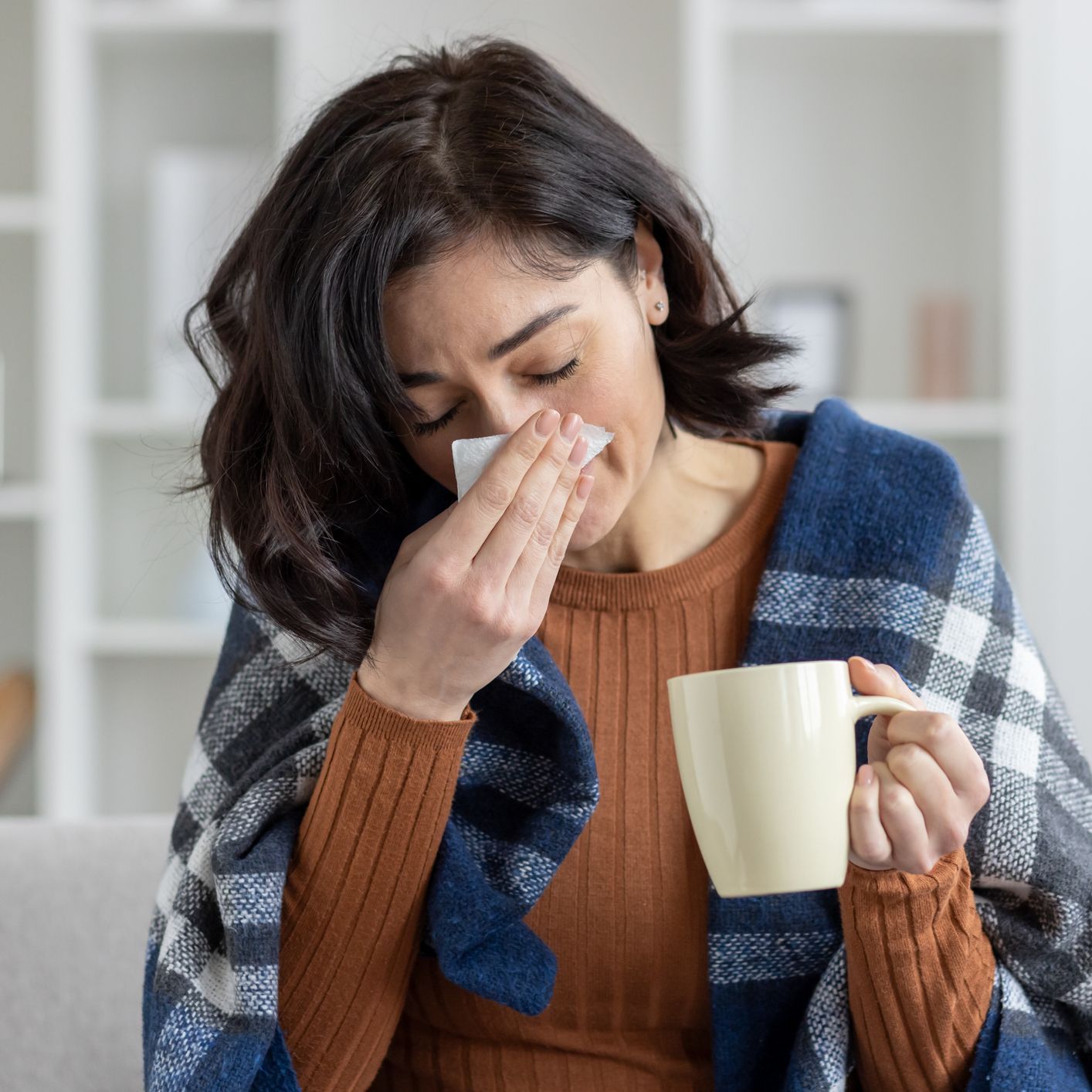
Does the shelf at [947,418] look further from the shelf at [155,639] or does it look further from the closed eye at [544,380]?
the closed eye at [544,380]

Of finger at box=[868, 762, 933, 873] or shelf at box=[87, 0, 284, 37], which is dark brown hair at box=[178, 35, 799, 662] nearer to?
finger at box=[868, 762, 933, 873]

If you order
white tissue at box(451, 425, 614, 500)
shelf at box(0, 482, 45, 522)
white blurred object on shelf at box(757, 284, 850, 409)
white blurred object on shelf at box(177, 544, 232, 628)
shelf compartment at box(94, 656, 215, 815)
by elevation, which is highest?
white blurred object on shelf at box(757, 284, 850, 409)

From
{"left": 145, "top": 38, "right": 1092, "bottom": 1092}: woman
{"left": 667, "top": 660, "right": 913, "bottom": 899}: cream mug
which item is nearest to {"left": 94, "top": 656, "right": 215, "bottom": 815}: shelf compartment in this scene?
{"left": 145, "top": 38, "right": 1092, "bottom": 1092}: woman

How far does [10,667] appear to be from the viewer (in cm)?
260

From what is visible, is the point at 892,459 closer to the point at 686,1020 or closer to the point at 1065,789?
the point at 1065,789


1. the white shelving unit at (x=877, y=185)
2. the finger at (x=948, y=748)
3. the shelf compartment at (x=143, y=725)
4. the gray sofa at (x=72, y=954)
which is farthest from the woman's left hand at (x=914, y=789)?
the shelf compartment at (x=143, y=725)

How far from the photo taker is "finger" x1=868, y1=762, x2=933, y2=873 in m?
0.75

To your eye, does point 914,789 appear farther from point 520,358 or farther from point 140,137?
point 140,137

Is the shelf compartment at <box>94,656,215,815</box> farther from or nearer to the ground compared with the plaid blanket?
nearer to the ground

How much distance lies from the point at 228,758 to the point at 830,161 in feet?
6.39

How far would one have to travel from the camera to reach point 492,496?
906 mm

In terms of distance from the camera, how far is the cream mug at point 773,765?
2.33 feet

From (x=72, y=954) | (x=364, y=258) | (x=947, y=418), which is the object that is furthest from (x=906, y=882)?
(x=947, y=418)

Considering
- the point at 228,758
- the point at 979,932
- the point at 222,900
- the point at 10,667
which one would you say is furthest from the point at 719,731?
the point at 10,667
